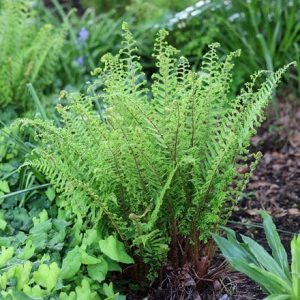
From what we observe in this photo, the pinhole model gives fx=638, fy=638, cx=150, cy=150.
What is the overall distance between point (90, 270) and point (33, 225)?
20.4 inches

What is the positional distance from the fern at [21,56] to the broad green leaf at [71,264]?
1.77 meters

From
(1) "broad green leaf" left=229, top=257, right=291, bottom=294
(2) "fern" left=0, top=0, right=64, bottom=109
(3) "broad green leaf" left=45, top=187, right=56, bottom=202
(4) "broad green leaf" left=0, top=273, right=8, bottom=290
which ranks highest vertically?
(2) "fern" left=0, top=0, right=64, bottom=109

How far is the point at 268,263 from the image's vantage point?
7.66 feet

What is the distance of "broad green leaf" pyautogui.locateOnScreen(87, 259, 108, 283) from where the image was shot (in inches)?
94.5

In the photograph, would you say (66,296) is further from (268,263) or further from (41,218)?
(268,263)

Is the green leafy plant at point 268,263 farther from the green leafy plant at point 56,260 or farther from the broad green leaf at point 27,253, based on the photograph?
the broad green leaf at point 27,253

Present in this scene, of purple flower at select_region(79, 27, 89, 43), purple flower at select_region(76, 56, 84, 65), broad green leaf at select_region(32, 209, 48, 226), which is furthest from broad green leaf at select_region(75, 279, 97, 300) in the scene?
purple flower at select_region(79, 27, 89, 43)

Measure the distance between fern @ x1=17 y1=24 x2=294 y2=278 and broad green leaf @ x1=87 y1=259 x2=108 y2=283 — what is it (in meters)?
0.13

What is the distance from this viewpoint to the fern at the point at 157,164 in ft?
7.81

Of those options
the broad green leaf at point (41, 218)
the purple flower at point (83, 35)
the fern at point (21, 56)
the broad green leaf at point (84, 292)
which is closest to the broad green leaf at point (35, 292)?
the broad green leaf at point (84, 292)

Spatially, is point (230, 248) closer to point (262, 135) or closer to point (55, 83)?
point (262, 135)

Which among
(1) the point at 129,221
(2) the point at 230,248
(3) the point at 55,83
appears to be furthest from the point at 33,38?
(2) the point at 230,248

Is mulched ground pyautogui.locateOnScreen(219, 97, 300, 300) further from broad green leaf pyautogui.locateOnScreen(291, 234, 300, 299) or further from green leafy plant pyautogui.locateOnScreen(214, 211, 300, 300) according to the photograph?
broad green leaf pyautogui.locateOnScreen(291, 234, 300, 299)

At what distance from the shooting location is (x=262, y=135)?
14.1 feet
